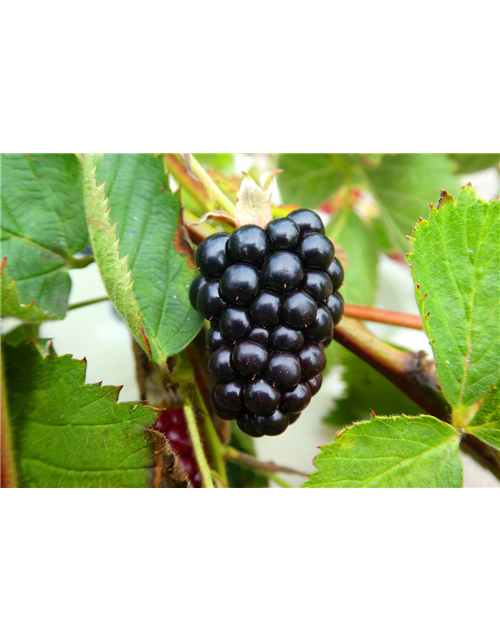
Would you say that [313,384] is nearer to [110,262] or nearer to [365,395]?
[110,262]

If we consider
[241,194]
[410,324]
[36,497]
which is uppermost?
[241,194]

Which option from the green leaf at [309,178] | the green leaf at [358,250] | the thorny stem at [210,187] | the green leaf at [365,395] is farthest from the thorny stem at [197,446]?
the green leaf at [309,178]

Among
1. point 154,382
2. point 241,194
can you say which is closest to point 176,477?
point 154,382

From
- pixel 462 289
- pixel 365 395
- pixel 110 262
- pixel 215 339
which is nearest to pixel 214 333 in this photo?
pixel 215 339

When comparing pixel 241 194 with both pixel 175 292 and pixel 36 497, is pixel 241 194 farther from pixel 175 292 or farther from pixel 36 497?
pixel 36 497

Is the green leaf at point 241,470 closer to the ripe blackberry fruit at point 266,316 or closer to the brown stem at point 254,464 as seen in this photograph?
the brown stem at point 254,464

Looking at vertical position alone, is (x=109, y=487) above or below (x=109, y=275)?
below
